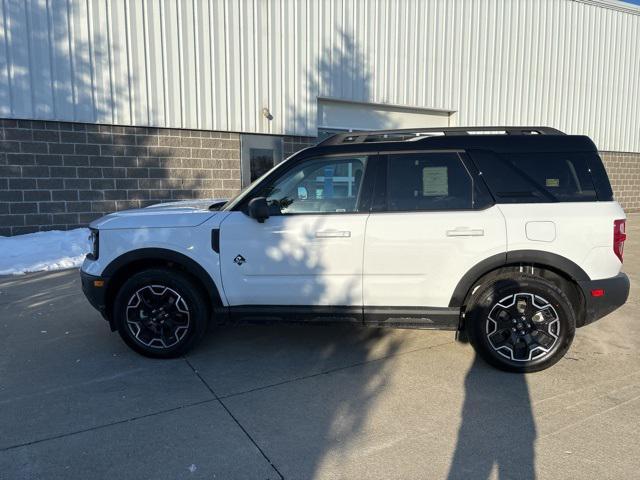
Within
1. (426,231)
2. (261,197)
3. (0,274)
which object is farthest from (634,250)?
(0,274)

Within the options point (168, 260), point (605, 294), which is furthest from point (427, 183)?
point (168, 260)

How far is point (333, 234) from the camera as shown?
12.3 ft

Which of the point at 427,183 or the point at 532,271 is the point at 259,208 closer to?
the point at 427,183

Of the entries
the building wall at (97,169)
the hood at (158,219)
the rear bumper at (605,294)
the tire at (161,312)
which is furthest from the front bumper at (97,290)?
the building wall at (97,169)

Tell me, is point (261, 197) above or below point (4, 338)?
above

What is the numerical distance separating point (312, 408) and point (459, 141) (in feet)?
8.10

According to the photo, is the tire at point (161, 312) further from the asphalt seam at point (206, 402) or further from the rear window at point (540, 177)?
the rear window at point (540, 177)

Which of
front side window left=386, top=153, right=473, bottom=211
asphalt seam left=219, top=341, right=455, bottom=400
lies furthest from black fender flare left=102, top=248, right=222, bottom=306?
front side window left=386, top=153, right=473, bottom=211

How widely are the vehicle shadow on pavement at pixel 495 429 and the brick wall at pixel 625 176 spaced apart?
1673cm

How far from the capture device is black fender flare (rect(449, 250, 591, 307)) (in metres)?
3.68

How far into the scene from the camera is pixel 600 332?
4777mm

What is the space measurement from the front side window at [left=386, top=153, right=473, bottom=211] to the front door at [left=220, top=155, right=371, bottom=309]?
277mm

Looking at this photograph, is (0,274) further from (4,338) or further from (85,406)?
(85,406)

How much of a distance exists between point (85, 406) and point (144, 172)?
7.86 m
